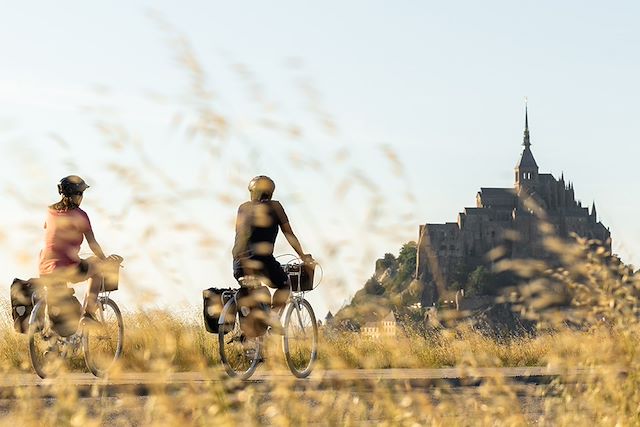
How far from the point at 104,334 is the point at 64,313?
1.90 feet

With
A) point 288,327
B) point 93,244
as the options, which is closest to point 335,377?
point 288,327

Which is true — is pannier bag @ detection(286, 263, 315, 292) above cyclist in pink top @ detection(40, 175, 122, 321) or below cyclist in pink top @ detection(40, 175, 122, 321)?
below

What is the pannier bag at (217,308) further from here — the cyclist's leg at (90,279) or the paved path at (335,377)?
the cyclist's leg at (90,279)

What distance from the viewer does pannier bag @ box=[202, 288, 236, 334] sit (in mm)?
9148

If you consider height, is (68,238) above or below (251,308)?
above

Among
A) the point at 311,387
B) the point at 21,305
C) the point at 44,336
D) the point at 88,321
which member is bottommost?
the point at 311,387

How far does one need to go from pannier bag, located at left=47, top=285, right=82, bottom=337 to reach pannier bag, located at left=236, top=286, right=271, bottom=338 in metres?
1.31

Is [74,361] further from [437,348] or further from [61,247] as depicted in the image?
[437,348]

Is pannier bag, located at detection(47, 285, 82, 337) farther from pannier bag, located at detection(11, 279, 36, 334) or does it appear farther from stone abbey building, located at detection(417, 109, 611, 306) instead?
stone abbey building, located at detection(417, 109, 611, 306)

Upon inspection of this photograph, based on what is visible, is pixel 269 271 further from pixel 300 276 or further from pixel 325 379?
pixel 325 379

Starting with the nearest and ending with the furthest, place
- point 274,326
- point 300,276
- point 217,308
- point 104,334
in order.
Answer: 1. point 274,326
2. point 217,308
3. point 300,276
4. point 104,334

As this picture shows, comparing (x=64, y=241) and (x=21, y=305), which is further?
(x=21, y=305)

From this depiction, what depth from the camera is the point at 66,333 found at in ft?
A: 29.8

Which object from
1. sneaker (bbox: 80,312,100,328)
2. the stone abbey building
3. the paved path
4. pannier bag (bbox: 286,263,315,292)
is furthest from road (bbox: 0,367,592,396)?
the stone abbey building
